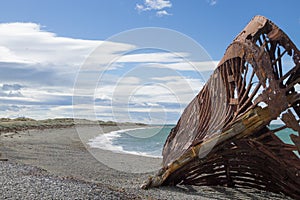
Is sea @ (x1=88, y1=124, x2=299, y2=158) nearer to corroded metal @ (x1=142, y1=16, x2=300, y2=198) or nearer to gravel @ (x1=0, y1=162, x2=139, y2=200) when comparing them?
corroded metal @ (x1=142, y1=16, x2=300, y2=198)

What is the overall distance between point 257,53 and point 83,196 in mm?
4078

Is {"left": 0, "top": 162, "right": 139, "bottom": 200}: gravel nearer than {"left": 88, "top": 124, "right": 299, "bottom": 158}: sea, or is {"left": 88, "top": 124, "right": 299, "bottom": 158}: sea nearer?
{"left": 0, "top": 162, "right": 139, "bottom": 200}: gravel

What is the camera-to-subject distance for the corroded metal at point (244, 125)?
6.61 m

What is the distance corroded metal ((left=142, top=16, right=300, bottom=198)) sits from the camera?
21.7 ft

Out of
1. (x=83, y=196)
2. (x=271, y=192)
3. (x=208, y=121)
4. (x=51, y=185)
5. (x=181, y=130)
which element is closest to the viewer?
(x=83, y=196)

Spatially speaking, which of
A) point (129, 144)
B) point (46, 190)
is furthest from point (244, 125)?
point (129, 144)

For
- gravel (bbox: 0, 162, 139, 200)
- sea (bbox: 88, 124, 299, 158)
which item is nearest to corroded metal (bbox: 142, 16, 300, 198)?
gravel (bbox: 0, 162, 139, 200)

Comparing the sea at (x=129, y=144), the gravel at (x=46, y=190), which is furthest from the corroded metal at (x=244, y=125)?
the sea at (x=129, y=144)

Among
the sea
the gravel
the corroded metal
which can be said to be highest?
the corroded metal

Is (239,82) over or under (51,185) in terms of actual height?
over

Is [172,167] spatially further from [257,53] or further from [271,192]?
[257,53]

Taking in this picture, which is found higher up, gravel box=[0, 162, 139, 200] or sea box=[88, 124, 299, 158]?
gravel box=[0, 162, 139, 200]

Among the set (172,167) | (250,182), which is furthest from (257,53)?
(250,182)

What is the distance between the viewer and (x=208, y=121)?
8.22 metres
